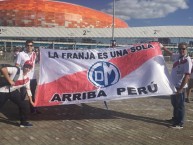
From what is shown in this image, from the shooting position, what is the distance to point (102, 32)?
7100 centimetres

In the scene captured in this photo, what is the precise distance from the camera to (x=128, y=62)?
313 inches

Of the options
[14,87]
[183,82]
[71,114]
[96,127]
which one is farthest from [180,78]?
[14,87]

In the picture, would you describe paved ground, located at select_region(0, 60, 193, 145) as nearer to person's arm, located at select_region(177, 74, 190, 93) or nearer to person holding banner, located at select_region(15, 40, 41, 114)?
person holding banner, located at select_region(15, 40, 41, 114)

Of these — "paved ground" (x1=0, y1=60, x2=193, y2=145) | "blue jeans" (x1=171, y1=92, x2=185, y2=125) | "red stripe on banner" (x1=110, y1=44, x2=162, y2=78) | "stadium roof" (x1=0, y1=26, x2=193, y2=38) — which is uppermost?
"stadium roof" (x1=0, y1=26, x2=193, y2=38)

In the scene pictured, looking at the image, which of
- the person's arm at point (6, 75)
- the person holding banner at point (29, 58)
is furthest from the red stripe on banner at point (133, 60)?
the person's arm at point (6, 75)

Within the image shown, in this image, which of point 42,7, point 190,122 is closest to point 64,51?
point 190,122

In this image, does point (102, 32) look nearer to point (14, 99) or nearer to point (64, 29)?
point (64, 29)

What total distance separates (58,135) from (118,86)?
2.06 m

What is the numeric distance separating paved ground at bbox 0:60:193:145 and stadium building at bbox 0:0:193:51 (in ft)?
112

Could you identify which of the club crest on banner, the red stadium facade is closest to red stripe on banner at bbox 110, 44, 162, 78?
the club crest on banner

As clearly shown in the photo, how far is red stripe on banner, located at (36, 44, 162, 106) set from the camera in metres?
7.31

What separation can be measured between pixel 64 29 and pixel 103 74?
6495 cm

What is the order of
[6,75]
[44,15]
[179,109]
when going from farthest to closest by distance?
[44,15]
[179,109]
[6,75]

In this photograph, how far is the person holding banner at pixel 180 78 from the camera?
707 centimetres
